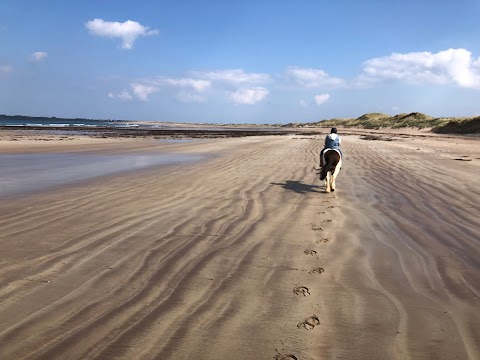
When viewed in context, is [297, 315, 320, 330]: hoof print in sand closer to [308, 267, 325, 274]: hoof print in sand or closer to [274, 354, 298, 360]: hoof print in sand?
[274, 354, 298, 360]: hoof print in sand

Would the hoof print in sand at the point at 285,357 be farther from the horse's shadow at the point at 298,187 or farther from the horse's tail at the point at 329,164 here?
the horse's tail at the point at 329,164

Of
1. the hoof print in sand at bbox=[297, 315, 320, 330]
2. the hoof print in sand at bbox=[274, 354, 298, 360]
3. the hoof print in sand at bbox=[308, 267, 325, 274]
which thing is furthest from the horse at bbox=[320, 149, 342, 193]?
the hoof print in sand at bbox=[274, 354, 298, 360]

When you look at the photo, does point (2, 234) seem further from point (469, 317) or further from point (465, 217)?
point (465, 217)

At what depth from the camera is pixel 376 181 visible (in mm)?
10242

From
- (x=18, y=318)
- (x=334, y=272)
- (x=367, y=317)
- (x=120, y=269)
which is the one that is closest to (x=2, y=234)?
(x=120, y=269)

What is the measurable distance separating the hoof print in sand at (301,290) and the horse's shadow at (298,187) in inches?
200

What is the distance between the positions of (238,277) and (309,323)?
1.06 m

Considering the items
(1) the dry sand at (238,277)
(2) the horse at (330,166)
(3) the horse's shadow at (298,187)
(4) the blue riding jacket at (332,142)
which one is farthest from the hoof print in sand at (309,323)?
(4) the blue riding jacket at (332,142)

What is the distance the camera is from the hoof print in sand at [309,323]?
9.45 feet

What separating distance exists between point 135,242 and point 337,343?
3047 millimetres

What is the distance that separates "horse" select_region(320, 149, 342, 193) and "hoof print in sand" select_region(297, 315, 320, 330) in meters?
5.80

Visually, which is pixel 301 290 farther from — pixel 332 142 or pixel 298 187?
pixel 298 187

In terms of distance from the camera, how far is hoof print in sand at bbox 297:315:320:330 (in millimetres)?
2881

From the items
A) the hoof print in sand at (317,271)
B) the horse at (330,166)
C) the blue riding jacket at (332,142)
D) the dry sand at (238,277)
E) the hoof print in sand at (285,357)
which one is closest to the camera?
the hoof print in sand at (285,357)
